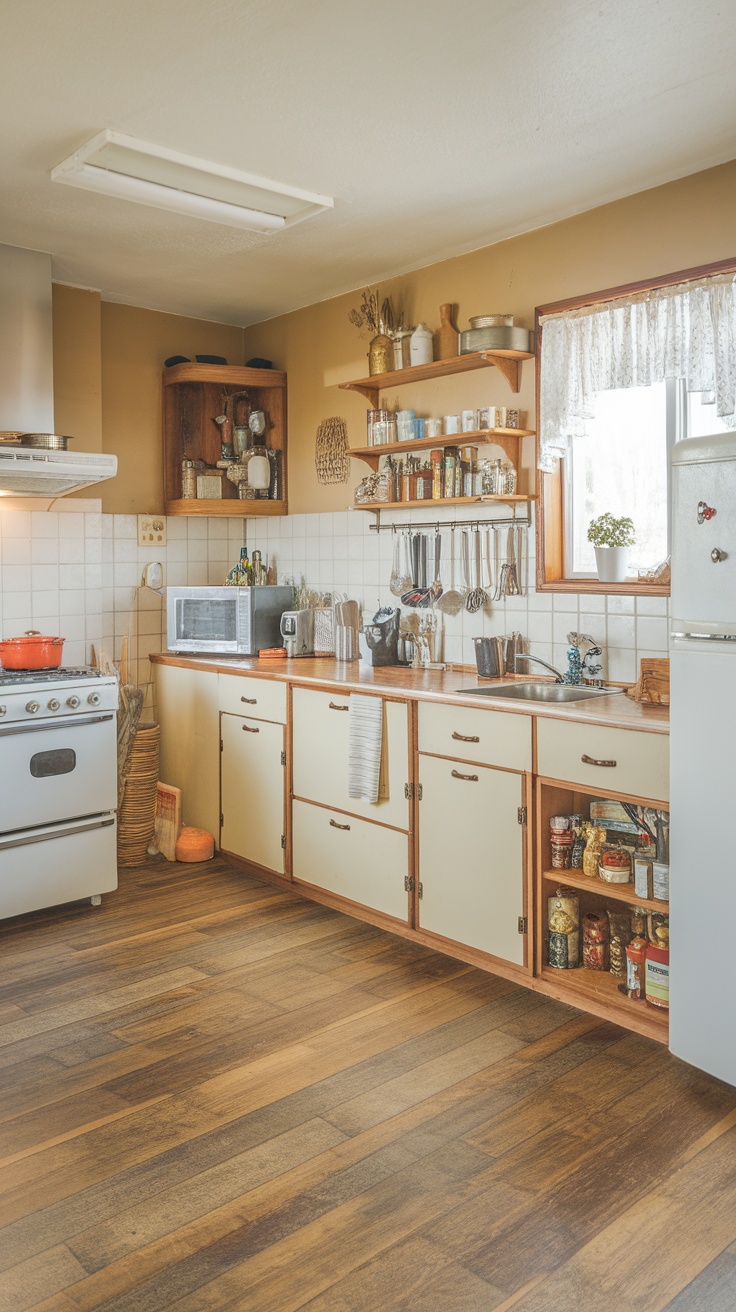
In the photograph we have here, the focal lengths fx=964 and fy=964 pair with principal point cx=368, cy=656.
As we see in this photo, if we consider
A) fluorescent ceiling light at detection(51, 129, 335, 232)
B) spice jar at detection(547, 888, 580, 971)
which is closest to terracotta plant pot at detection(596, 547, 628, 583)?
spice jar at detection(547, 888, 580, 971)

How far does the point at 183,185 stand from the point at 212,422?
1.84m

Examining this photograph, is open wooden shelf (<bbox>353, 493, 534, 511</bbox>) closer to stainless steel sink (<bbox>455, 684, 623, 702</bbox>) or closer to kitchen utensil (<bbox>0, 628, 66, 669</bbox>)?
stainless steel sink (<bbox>455, 684, 623, 702</bbox>)

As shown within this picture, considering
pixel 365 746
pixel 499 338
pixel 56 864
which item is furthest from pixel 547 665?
pixel 56 864

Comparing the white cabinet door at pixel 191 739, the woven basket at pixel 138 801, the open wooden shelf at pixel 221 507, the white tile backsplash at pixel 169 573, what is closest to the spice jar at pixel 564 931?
the white tile backsplash at pixel 169 573

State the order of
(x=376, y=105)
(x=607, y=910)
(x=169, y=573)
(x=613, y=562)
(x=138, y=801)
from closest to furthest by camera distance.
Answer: (x=376, y=105), (x=607, y=910), (x=613, y=562), (x=138, y=801), (x=169, y=573)

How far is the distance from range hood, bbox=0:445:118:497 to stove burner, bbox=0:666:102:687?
2.46ft

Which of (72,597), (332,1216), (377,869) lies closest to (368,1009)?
(377,869)

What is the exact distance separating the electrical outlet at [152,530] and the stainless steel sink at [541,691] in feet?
6.95

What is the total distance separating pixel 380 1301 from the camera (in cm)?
169

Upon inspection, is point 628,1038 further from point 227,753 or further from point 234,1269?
point 227,753

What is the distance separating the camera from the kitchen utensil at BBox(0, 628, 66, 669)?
3875 mm

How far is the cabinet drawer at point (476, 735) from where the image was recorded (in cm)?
290

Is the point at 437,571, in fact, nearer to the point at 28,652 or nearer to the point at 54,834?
the point at 28,652

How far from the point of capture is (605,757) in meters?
2.68
